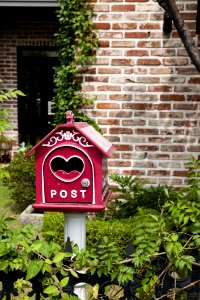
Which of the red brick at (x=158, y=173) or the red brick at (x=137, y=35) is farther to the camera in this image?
the red brick at (x=158, y=173)

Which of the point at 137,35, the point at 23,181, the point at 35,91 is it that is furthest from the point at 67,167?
the point at 35,91

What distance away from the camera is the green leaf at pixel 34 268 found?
1885 mm

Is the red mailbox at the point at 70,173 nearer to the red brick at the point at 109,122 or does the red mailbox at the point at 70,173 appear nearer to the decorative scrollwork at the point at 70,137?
the decorative scrollwork at the point at 70,137

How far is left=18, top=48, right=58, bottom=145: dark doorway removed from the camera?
984 centimetres

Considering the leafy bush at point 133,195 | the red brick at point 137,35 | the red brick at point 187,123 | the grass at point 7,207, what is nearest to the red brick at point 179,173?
the leafy bush at point 133,195

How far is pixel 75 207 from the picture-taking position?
7.29ft

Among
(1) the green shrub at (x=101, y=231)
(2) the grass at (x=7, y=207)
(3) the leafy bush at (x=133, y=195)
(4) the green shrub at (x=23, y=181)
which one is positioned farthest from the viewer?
(2) the grass at (x=7, y=207)

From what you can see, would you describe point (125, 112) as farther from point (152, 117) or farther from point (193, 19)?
point (193, 19)

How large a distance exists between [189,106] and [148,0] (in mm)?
1119

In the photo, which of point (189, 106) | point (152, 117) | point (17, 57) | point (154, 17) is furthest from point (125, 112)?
point (17, 57)

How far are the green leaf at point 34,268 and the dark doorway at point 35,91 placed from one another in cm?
799

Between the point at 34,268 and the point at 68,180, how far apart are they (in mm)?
509

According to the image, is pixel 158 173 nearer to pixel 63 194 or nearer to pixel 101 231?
pixel 101 231

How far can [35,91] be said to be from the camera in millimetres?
10109
